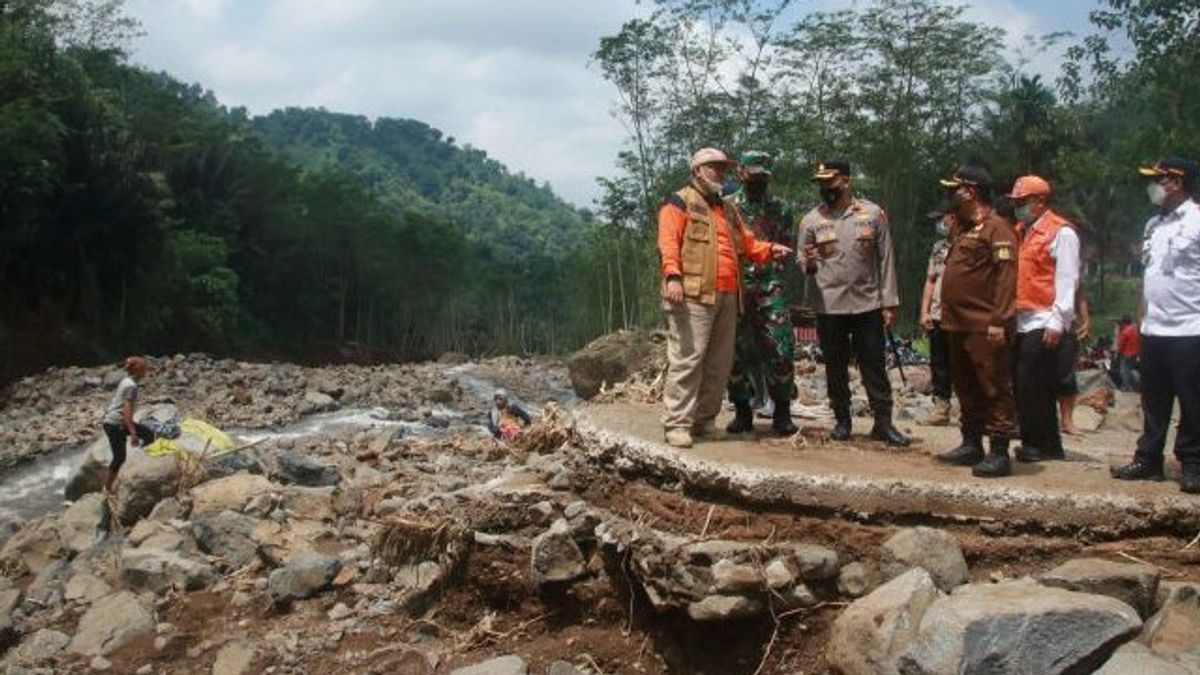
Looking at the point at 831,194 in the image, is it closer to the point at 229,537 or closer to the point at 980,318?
the point at 980,318

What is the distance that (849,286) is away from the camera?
5.75m

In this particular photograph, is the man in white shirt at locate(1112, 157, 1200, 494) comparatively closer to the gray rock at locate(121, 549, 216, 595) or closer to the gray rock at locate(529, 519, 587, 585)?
the gray rock at locate(529, 519, 587, 585)

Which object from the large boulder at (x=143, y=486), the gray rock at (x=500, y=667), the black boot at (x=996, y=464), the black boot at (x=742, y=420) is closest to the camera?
the black boot at (x=996, y=464)

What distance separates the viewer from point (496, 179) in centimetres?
15388

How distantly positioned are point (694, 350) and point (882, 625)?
187cm

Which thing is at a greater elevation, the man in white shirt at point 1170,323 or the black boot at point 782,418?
the man in white shirt at point 1170,323

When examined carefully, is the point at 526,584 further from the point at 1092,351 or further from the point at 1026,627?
the point at 1092,351

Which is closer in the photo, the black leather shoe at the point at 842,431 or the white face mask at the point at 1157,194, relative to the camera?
the white face mask at the point at 1157,194

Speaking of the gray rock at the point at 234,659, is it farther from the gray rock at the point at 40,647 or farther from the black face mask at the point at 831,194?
the black face mask at the point at 831,194

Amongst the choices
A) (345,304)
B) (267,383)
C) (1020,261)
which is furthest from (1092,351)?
(345,304)

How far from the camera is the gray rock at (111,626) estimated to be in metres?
6.56

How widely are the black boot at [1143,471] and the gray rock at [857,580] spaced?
45.2 inches

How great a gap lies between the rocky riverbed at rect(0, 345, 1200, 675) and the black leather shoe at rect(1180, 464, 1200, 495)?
25cm

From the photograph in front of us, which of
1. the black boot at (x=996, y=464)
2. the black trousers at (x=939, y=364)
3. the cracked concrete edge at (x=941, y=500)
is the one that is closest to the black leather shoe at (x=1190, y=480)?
the cracked concrete edge at (x=941, y=500)
